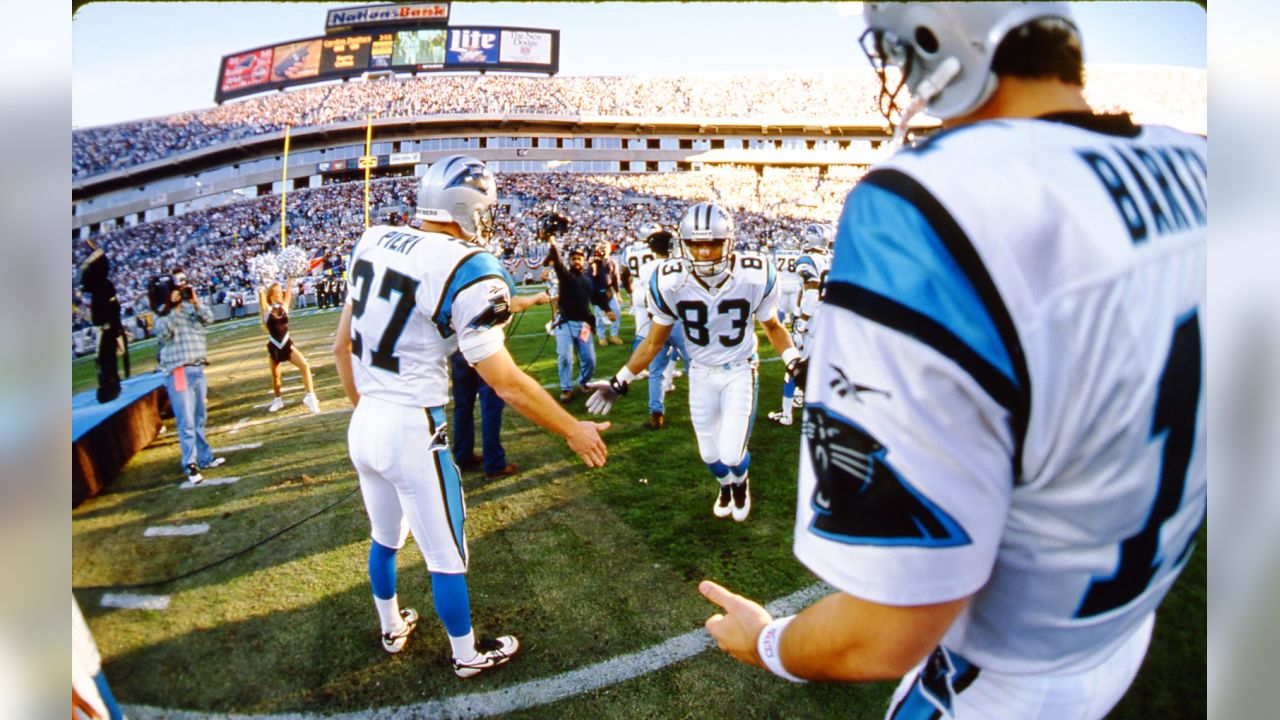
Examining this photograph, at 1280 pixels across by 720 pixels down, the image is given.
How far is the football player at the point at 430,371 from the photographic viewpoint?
2.41 m

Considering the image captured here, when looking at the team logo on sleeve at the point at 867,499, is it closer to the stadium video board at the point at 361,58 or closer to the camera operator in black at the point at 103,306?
the camera operator in black at the point at 103,306

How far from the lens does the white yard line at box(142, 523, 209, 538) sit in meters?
3.98

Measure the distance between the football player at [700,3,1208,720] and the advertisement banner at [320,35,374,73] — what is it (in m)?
40.8

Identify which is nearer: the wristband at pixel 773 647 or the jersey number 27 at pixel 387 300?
the wristband at pixel 773 647

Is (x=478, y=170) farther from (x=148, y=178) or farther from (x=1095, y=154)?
(x=148, y=178)

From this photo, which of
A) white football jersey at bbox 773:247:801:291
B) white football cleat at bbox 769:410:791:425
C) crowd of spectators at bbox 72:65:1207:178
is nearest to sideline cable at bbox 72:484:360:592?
white football cleat at bbox 769:410:791:425

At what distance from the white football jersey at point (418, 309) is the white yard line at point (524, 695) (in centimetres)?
125

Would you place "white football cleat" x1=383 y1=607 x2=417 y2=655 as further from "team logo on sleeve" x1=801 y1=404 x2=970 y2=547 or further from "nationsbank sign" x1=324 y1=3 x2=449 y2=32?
"nationsbank sign" x1=324 y1=3 x2=449 y2=32

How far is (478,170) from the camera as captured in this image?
2.76 m

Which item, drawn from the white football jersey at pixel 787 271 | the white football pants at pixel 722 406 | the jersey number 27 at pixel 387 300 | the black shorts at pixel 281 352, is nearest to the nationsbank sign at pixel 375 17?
the white football jersey at pixel 787 271
